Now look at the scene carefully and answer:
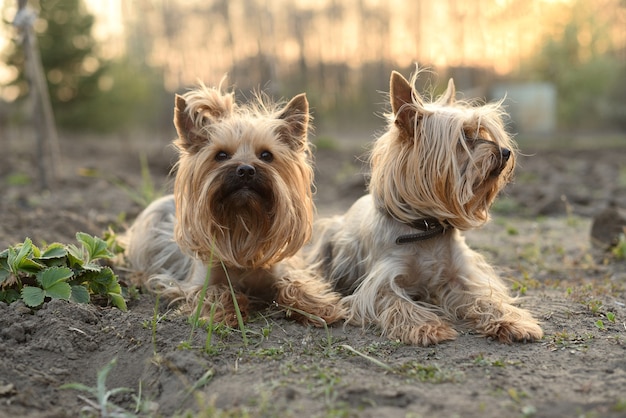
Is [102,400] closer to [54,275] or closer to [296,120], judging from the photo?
[54,275]

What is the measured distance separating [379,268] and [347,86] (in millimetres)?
17382

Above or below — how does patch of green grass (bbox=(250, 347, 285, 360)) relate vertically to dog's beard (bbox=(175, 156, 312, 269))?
below

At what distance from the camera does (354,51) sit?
70.1ft

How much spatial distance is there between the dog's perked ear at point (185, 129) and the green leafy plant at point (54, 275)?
860mm

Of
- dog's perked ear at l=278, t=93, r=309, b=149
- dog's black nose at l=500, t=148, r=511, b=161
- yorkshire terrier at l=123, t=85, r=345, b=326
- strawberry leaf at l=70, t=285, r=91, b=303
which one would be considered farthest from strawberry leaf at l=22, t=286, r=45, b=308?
dog's black nose at l=500, t=148, r=511, b=161

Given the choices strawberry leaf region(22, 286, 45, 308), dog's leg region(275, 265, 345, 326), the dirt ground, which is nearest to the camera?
the dirt ground

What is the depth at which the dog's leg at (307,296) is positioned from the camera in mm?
4279

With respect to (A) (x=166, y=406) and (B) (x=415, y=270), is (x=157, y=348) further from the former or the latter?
(B) (x=415, y=270)

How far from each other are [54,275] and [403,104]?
2400 mm

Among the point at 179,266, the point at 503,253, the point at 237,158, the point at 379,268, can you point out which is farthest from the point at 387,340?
the point at 503,253

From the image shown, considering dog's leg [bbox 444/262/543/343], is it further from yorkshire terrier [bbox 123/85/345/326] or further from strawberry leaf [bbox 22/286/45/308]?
strawberry leaf [bbox 22/286/45/308]

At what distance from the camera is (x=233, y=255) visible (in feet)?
14.3

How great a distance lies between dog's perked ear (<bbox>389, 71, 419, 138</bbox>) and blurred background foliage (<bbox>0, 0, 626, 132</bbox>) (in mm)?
12727

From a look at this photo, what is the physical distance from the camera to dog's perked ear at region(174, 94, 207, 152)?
13.8ft
